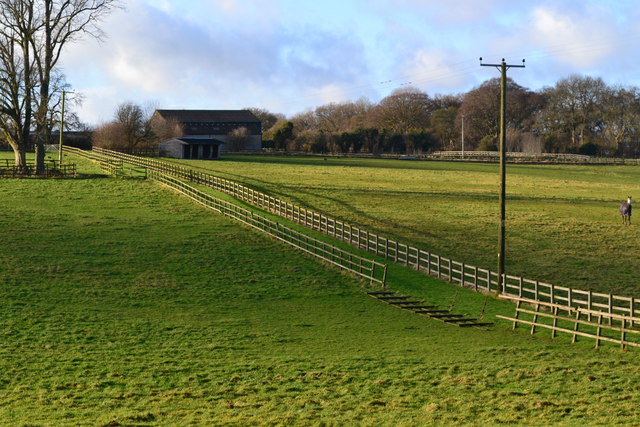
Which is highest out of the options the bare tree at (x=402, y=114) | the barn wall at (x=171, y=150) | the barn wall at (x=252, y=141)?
the bare tree at (x=402, y=114)

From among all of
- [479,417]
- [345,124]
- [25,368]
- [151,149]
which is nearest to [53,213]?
[25,368]

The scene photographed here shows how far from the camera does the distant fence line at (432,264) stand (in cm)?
2595

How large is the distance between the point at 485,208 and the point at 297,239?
2067 cm

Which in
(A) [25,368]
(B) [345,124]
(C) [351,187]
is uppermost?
(B) [345,124]

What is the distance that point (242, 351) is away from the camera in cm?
2220

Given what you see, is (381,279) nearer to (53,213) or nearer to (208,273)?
(208,273)

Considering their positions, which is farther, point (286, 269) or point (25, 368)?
point (286, 269)

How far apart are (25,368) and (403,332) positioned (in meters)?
11.2

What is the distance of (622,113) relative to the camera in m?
139

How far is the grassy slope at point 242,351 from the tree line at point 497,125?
9118 cm

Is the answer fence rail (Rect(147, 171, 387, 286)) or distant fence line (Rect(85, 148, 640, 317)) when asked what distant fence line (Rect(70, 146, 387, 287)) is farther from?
distant fence line (Rect(85, 148, 640, 317))

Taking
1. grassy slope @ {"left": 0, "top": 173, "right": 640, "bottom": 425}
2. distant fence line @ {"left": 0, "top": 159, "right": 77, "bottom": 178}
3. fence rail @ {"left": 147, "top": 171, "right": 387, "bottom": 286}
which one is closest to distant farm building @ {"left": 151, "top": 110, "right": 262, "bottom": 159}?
distant fence line @ {"left": 0, "top": 159, "right": 77, "bottom": 178}

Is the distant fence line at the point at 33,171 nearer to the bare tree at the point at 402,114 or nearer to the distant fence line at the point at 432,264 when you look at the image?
the distant fence line at the point at 432,264

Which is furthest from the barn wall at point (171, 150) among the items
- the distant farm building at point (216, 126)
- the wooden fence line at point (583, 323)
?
the wooden fence line at point (583, 323)
